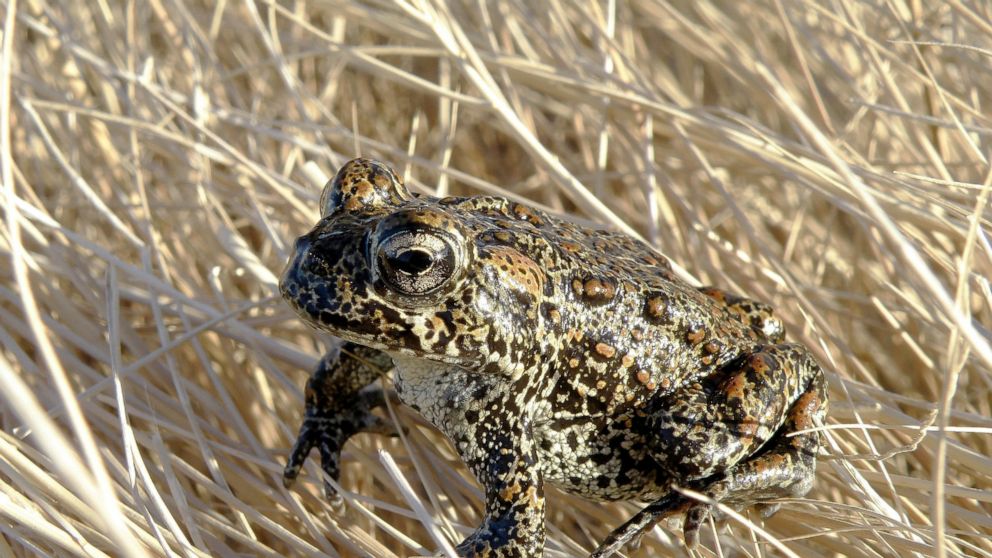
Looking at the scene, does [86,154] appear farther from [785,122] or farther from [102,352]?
[785,122]

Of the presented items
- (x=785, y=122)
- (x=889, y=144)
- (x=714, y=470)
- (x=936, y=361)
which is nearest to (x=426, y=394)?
(x=714, y=470)

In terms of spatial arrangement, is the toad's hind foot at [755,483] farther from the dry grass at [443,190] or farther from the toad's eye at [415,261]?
the toad's eye at [415,261]

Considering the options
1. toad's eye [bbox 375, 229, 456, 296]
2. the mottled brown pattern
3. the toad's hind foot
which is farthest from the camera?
the toad's hind foot

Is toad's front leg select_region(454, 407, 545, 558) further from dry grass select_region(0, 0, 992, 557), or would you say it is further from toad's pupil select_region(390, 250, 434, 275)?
toad's pupil select_region(390, 250, 434, 275)

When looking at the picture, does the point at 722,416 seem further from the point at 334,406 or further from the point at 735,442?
the point at 334,406

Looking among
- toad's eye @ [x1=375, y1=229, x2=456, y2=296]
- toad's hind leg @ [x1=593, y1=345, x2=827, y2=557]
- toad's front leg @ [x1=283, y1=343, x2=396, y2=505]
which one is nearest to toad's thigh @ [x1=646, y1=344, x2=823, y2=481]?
toad's hind leg @ [x1=593, y1=345, x2=827, y2=557]

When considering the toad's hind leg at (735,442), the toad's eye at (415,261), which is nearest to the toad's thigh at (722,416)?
the toad's hind leg at (735,442)
